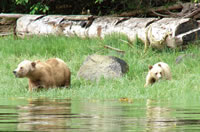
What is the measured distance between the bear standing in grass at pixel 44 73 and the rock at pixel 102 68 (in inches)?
24.0

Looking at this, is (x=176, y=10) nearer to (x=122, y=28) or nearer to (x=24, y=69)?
(x=122, y=28)

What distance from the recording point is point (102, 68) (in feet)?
37.1

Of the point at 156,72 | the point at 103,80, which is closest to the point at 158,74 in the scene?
the point at 156,72

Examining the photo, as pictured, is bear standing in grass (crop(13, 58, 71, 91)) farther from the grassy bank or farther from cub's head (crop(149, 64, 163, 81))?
cub's head (crop(149, 64, 163, 81))

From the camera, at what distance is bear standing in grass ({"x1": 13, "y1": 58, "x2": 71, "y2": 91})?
10.2m

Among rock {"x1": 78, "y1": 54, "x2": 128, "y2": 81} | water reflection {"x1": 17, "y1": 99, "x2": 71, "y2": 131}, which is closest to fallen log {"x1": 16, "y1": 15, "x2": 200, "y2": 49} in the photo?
rock {"x1": 78, "y1": 54, "x2": 128, "y2": 81}

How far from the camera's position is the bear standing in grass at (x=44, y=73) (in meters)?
10.2

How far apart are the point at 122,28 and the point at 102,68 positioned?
3.76m

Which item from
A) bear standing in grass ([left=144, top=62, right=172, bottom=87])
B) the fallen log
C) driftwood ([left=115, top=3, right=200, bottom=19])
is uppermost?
driftwood ([left=115, top=3, right=200, bottom=19])

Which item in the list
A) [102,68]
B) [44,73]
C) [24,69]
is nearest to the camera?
[24,69]

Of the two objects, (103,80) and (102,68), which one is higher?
(102,68)

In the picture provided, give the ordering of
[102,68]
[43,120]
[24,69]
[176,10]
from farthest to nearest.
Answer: [176,10] → [102,68] → [24,69] → [43,120]

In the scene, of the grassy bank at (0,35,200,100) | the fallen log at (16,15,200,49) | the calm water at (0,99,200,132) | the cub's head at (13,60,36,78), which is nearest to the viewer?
the calm water at (0,99,200,132)

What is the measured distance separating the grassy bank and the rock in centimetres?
20
